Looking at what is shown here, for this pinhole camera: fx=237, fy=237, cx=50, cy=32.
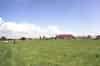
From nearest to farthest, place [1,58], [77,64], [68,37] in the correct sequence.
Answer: [77,64]
[1,58]
[68,37]

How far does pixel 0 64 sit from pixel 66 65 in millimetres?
3072

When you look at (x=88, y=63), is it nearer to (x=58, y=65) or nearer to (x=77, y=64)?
(x=77, y=64)

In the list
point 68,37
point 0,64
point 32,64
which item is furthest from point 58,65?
point 68,37

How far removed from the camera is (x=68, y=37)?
49.1 meters

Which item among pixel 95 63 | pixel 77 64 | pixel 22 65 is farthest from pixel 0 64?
pixel 95 63

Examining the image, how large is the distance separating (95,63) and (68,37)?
38.5 metres

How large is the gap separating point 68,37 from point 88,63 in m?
38.4

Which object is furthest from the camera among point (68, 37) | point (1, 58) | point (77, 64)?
point (68, 37)

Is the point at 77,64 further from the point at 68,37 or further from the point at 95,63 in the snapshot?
the point at 68,37

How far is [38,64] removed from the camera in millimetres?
11156

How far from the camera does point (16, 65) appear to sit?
10.9m

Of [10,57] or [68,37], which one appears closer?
[10,57]

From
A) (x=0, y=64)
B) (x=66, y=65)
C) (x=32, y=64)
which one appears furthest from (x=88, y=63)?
(x=0, y=64)

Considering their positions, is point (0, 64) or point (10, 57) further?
point (10, 57)
